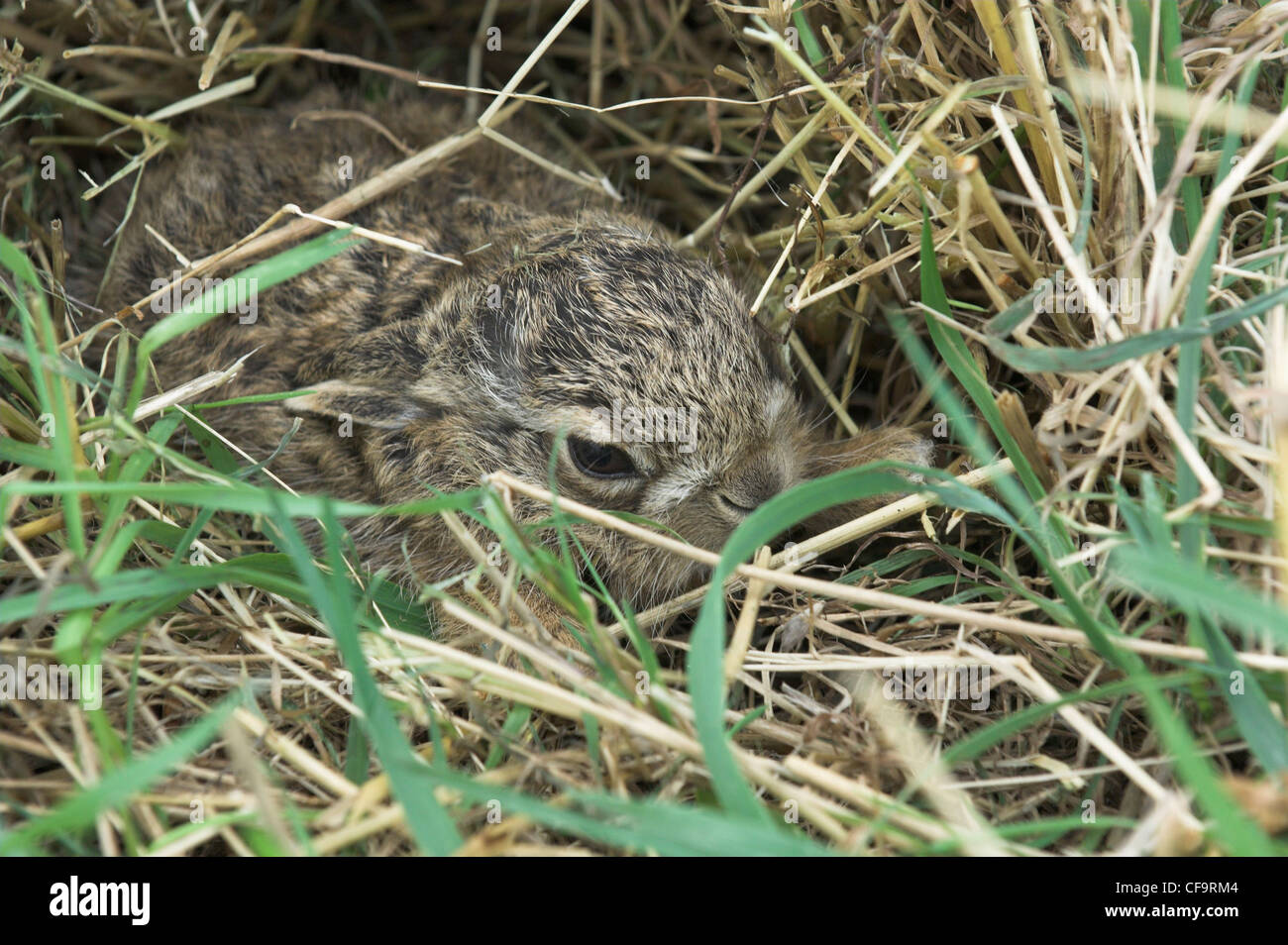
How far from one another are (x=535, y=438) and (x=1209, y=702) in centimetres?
204

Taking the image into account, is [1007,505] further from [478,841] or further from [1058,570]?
[478,841]

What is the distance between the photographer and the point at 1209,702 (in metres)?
2.45

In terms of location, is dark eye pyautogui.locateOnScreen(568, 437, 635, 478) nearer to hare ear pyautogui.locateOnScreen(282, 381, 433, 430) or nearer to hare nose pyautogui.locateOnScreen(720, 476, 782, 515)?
hare nose pyautogui.locateOnScreen(720, 476, 782, 515)

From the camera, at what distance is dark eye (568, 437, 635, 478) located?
3311mm

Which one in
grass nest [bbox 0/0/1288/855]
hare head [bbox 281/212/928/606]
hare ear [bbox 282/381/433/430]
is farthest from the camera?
hare ear [bbox 282/381/433/430]

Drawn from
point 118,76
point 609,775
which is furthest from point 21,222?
point 609,775

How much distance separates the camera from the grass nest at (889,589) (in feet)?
7.60

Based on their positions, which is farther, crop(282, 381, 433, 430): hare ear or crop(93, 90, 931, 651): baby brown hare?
crop(282, 381, 433, 430): hare ear

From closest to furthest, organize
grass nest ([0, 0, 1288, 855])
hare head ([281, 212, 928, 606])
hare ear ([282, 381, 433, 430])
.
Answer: grass nest ([0, 0, 1288, 855]) < hare head ([281, 212, 928, 606]) < hare ear ([282, 381, 433, 430])

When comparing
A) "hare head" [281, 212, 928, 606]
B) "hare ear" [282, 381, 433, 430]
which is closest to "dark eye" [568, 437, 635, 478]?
"hare head" [281, 212, 928, 606]

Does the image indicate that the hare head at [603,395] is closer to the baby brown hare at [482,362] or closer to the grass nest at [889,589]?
the baby brown hare at [482,362]

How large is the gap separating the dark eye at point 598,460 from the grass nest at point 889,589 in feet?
0.98

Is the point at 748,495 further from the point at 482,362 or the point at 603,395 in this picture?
the point at 482,362

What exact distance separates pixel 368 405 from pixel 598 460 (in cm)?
87
